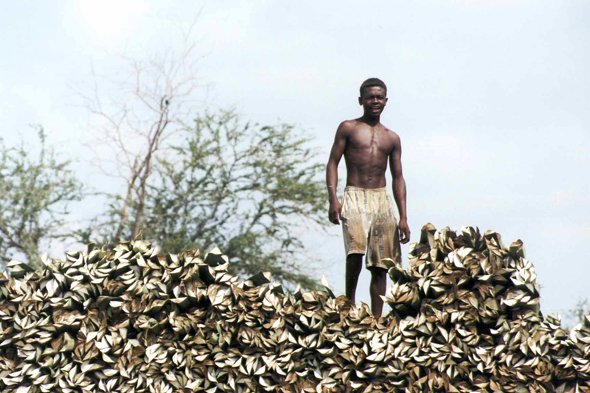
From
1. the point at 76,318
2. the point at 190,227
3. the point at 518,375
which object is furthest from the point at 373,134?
the point at 190,227

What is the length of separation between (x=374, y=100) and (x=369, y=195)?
0.88 m

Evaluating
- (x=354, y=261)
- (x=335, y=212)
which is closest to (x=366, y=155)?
(x=335, y=212)

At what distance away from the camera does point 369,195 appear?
6449mm

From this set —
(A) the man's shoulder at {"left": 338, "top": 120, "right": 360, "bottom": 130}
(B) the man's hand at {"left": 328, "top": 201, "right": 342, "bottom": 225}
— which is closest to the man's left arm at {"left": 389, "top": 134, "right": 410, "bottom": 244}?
(A) the man's shoulder at {"left": 338, "top": 120, "right": 360, "bottom": 130}

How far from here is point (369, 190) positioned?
6.46 m

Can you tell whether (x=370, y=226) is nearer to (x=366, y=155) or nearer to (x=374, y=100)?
(x=366, y=155)

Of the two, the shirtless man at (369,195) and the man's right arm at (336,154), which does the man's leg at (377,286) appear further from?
the man's right arm at (336,154)

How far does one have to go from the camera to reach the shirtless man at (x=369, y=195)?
639 cm

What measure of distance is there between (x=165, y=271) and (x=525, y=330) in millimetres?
2802

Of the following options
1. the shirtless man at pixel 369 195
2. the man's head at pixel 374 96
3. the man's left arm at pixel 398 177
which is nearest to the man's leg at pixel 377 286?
the shirtless man at pixel 369 195

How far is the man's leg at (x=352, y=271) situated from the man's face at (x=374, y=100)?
1334 millimetres

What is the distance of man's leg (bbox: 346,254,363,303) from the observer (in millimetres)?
6389

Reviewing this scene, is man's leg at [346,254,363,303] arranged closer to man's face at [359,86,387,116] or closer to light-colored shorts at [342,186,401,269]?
light-colored shorts at [342,186,401,269]

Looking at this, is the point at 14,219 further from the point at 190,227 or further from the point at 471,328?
the point at 471,328
